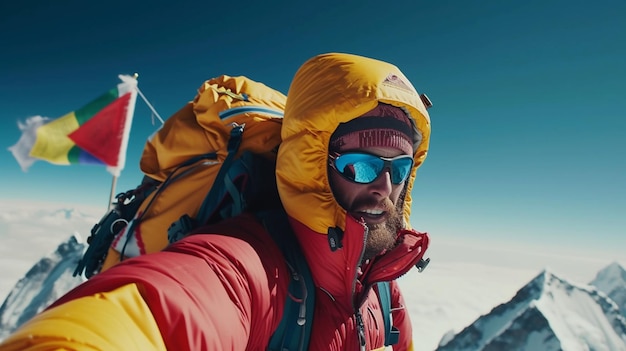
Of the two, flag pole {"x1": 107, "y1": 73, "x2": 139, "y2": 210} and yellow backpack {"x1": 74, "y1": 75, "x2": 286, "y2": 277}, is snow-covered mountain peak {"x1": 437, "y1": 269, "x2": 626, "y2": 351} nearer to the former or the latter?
flag pole {"x1": 107, "y1": 73, "x2": 139, "y2": 210}

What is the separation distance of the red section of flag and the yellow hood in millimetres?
7158

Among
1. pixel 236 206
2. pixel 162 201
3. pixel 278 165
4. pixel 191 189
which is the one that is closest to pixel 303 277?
pixel 236 206

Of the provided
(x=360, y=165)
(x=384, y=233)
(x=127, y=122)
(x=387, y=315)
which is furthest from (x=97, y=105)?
(x=387, y=315)

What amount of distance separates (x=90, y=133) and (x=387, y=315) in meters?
8.65

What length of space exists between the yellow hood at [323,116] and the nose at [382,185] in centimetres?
32

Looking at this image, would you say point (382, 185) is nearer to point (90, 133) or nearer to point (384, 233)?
point (384, 233)

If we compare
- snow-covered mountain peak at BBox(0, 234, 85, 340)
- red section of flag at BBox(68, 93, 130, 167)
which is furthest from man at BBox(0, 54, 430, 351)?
snow-covered mountain peak at BBox(0, 234, 85, 340)

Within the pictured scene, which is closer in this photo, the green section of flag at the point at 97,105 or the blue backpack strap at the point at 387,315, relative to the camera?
the blue backpack strap at the point at 387,315

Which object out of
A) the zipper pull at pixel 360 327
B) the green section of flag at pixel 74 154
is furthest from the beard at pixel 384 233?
the green section of flag at pixel 74 154

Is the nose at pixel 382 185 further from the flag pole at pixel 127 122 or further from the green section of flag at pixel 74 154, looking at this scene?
the green section of flag at pixel 74 154

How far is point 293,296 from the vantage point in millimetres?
2129

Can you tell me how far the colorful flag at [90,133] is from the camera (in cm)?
796

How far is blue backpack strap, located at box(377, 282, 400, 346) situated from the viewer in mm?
2867

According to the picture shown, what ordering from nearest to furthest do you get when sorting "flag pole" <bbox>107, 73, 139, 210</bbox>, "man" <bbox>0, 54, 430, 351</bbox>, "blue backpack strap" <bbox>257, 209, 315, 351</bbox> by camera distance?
"man" <bbox>0, 54, 430, 351</bbox> < "blue backpack strap" <bbox>257, 209, 315, 351</bbox> < "flag pole" <bbox>107, 73, 139, 210</bbox>
